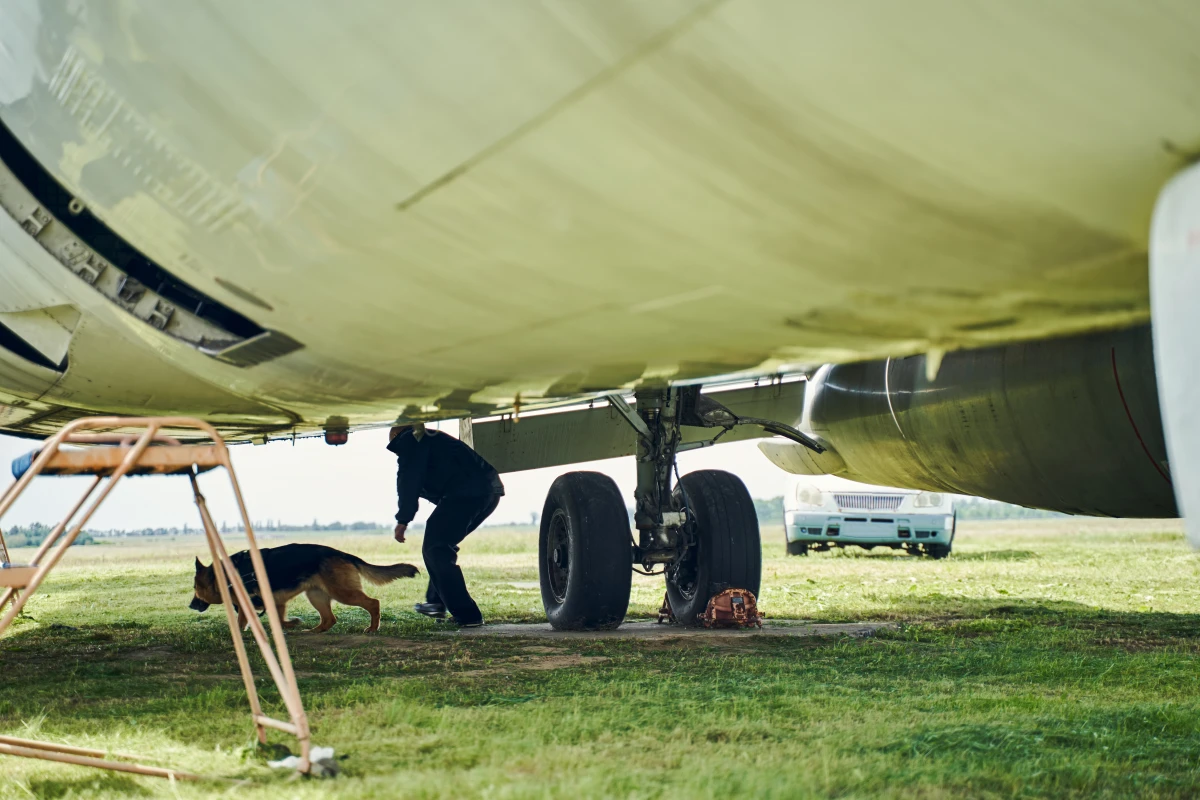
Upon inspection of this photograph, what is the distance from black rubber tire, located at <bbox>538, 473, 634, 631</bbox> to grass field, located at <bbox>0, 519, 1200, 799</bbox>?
1.72ft

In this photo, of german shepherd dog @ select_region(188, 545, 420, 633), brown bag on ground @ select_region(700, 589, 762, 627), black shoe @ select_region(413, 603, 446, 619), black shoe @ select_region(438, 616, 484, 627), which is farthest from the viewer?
black shoe @ select_region(413, 603, 446, 619)

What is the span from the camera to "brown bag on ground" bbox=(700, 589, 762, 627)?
250 inches

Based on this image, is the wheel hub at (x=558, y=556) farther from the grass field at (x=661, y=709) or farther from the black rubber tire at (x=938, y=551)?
the black rubber tire at (x=938, y=551)

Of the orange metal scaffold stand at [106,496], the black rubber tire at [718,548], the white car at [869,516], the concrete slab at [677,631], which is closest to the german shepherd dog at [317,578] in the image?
the concrete slab at [677,631]

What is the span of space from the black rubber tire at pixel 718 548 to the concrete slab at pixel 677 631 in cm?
21

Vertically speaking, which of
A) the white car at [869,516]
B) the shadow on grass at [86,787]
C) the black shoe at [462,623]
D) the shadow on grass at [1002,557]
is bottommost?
the shadow on grass at [86,787]

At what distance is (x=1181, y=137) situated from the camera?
1853mm

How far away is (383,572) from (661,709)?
10.9ft

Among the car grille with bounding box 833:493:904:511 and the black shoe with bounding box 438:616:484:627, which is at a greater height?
the car grille with bounding box 833:493:904:511

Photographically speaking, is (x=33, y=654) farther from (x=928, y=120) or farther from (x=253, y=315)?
(x=928, y=120)

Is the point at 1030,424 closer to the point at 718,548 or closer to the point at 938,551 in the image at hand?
the point at 718,548

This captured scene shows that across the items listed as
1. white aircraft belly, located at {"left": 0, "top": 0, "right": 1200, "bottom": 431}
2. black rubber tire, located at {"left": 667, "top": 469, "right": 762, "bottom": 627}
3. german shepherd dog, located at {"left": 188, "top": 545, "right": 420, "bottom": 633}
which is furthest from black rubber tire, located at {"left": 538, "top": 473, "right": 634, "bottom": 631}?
white aircraft belly, located at {"left": 0, "top": 0, "right": 1200, "bottom": 431}

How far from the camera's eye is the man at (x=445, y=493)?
695cm

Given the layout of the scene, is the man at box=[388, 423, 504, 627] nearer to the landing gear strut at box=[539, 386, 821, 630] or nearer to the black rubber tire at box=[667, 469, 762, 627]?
the landing gear strut at box=[539, 386, 821, 630]
